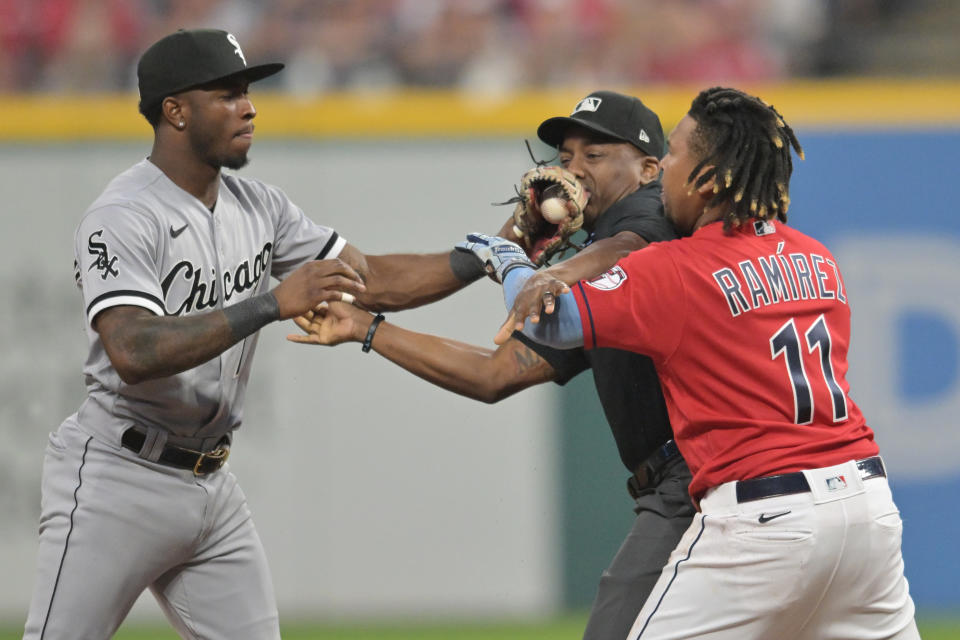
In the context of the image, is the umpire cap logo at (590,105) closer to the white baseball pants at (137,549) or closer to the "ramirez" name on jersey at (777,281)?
the "ramirez" name on jersey at (777,281)

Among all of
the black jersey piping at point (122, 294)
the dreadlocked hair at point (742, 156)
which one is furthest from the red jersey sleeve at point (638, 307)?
the black jersey piping at point (122, 294)

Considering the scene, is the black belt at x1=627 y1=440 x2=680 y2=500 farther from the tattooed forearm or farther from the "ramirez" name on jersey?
the "ramirez" name on jersey

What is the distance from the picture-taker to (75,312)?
7.87m

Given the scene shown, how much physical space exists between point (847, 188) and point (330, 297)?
5090mm

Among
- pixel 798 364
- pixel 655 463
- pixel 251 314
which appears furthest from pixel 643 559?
pixel 251 314

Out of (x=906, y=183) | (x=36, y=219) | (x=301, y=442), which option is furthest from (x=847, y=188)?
(x=36, y=219)

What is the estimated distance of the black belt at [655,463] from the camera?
4.19 m

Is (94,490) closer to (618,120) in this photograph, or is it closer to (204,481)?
(204,481)

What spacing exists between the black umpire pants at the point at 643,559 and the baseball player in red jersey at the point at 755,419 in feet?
1.54

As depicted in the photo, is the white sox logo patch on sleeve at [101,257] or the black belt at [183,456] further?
the black belt at [183,456]

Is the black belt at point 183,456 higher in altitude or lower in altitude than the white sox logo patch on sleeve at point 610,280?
lower

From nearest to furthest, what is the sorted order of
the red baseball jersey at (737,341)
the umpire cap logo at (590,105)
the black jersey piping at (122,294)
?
the red baseball jersey at (737,341)
the black jersey piping at (122,294)
the umpire cap logo at (590,105)

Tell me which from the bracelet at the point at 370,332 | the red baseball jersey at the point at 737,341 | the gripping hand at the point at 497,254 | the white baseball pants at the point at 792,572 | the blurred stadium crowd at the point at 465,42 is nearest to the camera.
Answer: the white baseball pants at the point at 792,572

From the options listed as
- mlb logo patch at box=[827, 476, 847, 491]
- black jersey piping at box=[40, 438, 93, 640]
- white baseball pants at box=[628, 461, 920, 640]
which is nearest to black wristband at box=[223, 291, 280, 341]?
black jersey piping at box=[40, 438, 93, 640]
